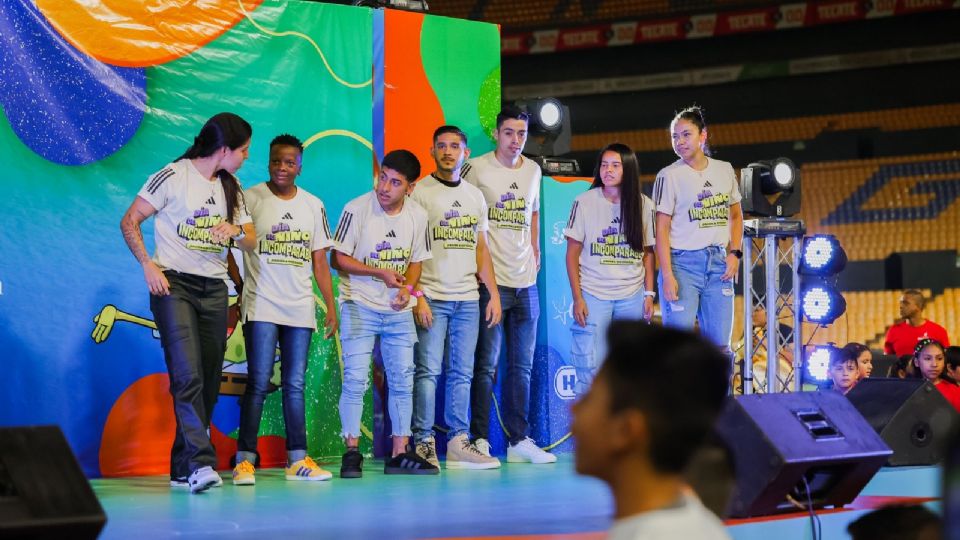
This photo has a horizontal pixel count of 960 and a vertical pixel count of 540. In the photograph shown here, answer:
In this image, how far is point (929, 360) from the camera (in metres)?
7.25

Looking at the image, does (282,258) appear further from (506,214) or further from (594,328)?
(594,328)

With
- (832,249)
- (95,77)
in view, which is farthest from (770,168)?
(95,77)

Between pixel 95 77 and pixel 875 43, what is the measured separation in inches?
480

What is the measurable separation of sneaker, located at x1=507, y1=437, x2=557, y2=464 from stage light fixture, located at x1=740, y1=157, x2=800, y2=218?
2124mm

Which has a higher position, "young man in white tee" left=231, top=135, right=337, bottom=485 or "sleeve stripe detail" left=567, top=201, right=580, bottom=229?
"sleeve stripe detail" left=567, top=201, right=580, bottom=229

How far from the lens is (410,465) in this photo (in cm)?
575

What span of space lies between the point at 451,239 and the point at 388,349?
0.69m

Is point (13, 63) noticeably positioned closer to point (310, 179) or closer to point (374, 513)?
point (310, 179)

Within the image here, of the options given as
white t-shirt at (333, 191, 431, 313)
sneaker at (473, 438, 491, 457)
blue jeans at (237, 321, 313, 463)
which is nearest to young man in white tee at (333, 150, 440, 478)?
white t-shirt at (333, 191, 431, 313)

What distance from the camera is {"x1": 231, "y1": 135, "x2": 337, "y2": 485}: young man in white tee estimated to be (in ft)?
18.2

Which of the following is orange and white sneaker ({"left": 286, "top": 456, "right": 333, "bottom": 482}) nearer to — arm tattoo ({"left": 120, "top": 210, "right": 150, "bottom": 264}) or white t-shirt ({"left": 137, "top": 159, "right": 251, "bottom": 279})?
white t-shirt ({"left": 137, "top": 159, "right": 251, "bottom": 279})

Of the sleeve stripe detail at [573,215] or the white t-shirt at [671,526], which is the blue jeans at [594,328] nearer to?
the sleeve stripe detail at [573,215]

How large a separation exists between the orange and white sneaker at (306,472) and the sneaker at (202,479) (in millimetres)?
641

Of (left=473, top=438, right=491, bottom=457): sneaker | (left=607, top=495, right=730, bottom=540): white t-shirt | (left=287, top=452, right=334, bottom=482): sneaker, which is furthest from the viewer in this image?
(left=473, top=438, right=491, bottom=457): sneaker
